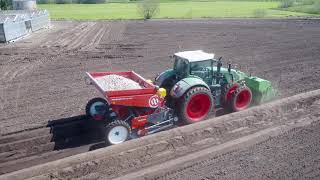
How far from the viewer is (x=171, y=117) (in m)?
10.2

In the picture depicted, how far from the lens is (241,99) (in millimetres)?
11398

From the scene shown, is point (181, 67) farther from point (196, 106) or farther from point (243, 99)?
point (243, 99)

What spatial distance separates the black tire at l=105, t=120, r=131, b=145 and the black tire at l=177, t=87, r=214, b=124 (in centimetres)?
170

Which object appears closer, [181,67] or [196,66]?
[196,66]

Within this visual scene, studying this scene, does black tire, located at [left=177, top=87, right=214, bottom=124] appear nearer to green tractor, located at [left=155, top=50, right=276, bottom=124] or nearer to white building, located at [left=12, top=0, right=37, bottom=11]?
green tractor, located at [left=155, top=50, right=276, bottom=124]

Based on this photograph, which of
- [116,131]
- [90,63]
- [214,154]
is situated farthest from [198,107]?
[90,63]

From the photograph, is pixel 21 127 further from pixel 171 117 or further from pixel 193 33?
pixel 193 33

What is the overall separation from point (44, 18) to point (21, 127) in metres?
24.8

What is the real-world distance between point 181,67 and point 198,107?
51.3 inches

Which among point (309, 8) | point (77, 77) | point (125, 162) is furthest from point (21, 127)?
point (309, 8)

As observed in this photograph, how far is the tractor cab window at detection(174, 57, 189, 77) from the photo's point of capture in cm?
1065

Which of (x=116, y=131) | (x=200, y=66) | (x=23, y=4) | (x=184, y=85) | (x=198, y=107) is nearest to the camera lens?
(x=116, y=131)

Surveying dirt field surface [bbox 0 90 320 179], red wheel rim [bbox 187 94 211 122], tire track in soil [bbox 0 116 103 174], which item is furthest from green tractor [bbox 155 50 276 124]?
tire track in soil [bbox 0 116 103 174]

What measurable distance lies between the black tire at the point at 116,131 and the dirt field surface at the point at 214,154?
1.19 ft
